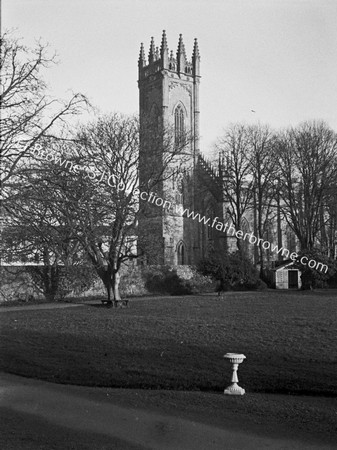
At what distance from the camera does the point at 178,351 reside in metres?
13.0

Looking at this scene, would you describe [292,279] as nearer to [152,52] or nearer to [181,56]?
[181,56]

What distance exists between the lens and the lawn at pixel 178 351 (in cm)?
1070

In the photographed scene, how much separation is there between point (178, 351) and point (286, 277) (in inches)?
1336

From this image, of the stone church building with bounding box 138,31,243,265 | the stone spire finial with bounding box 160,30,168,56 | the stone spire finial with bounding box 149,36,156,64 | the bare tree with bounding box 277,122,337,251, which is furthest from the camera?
the stone spire finial with bounding box 149,36,156,64

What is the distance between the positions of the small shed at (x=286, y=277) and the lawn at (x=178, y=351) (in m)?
25.5

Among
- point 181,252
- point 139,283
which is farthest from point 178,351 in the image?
point 181,252

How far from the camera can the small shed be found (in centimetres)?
4475

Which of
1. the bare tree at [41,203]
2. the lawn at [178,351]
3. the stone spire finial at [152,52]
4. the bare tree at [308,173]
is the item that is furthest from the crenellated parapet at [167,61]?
the bare tree at [41,203]

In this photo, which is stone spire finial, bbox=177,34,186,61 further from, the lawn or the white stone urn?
the white stone urn

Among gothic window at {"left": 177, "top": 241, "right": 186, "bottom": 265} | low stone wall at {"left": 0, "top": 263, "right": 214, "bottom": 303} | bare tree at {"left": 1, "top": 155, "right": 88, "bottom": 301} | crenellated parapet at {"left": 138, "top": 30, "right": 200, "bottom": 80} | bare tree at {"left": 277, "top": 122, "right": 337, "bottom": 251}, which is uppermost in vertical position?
crenellated parapet at {"left": 138, "top": 30, "right": 200, "bottom": 80}

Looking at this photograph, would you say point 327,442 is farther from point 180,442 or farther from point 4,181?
point 4,181

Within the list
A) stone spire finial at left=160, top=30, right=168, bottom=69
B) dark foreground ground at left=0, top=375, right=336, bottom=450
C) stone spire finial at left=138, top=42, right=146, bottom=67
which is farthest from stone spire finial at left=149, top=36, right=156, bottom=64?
dark foreground ground at left=0, top=375, right=336, bottom=450

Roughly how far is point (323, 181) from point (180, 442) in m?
37.4

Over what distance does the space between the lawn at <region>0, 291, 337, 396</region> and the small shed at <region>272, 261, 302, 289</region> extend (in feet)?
83.6
